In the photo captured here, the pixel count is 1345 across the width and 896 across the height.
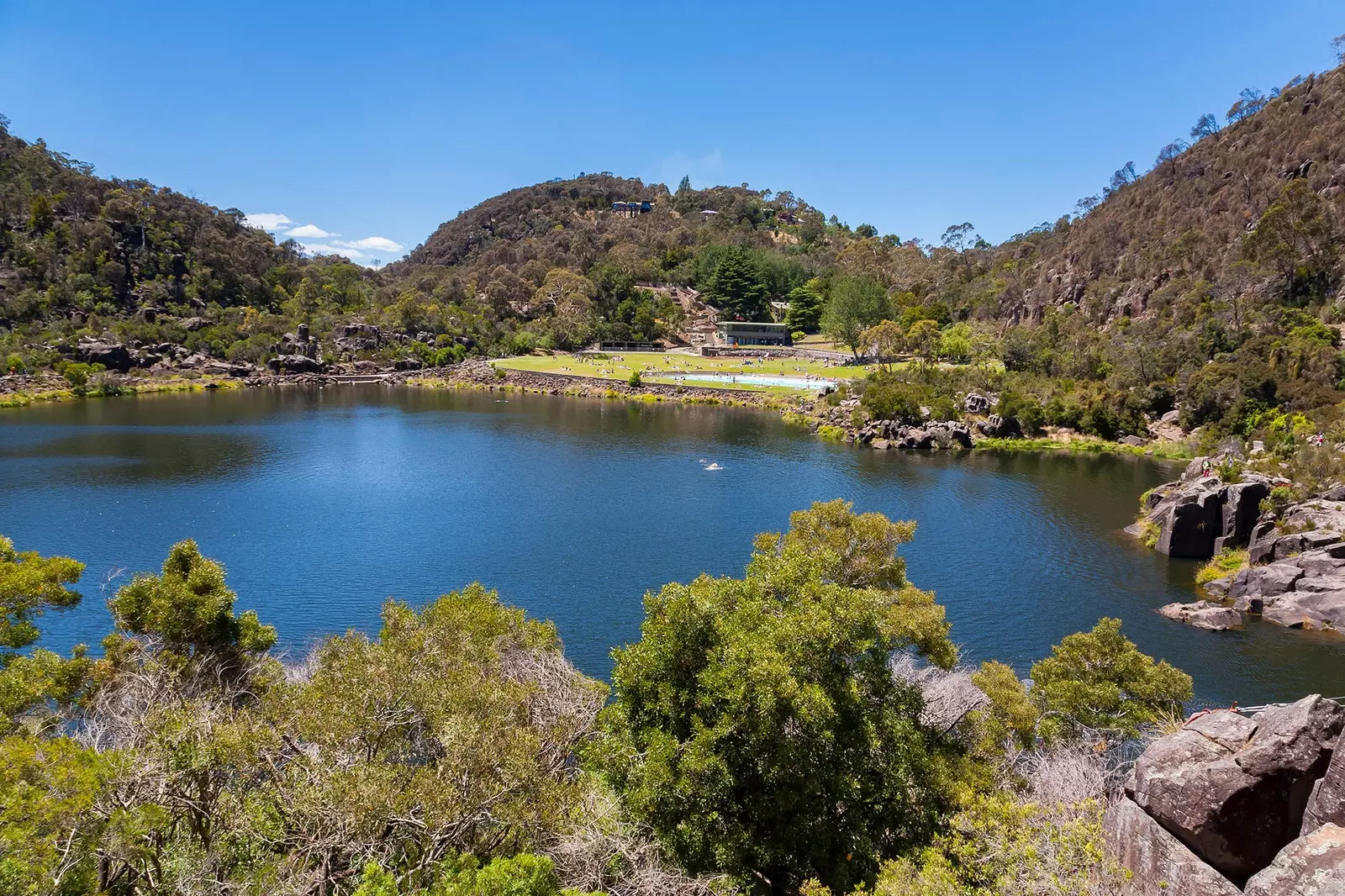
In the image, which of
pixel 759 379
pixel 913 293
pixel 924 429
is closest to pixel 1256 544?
pixel 924 429

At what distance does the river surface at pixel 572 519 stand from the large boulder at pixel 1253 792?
1705 cm

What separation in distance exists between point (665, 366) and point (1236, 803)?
110 meters

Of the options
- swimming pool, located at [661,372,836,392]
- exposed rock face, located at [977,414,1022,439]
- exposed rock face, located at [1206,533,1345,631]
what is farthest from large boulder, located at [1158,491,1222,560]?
swimming pool, located at [661,372,836,392]

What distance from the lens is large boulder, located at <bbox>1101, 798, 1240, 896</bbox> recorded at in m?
11.2

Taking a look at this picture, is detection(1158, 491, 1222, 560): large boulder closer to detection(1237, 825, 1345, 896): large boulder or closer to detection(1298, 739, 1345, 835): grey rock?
detection(1298, 739, 1345, 835): grey rock

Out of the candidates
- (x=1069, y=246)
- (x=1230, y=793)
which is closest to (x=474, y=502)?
(x=1230, y=793)

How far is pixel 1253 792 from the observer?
11578 mm

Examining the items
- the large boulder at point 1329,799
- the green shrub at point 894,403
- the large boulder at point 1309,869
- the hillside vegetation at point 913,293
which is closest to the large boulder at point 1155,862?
the large boulder at point 1329,799

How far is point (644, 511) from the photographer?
158ft

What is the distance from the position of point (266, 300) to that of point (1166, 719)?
546 feet

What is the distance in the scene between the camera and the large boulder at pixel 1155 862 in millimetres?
11250

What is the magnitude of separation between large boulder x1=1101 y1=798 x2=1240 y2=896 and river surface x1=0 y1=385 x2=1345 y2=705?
1658 centimetres

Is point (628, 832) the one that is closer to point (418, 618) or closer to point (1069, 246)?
point (418, 618)

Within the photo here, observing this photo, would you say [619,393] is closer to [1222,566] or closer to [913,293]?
[913,293]
